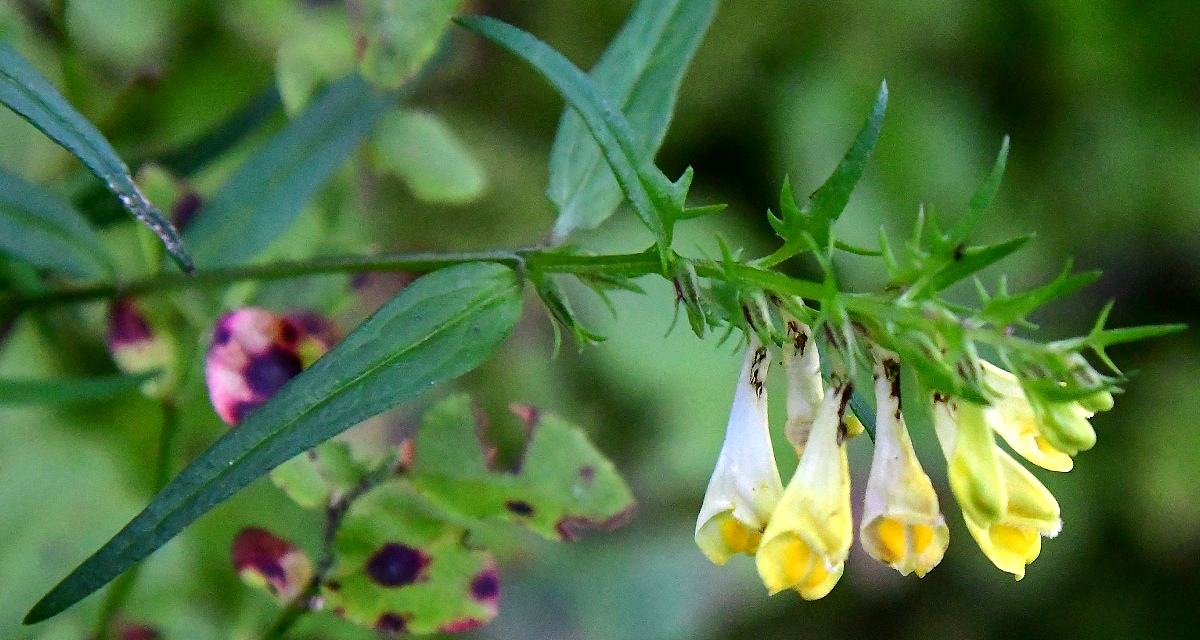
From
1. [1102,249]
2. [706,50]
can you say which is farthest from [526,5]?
[1102,249]

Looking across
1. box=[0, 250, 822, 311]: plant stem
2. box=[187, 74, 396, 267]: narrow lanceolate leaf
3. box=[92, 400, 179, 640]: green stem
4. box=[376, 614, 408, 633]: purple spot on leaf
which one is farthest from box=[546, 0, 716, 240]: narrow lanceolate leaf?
box=[92, 400, 179, 640]: green stem

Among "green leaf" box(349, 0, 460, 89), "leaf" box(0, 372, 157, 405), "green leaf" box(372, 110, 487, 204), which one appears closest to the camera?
"leaf" box(0, 372, 157, 405)

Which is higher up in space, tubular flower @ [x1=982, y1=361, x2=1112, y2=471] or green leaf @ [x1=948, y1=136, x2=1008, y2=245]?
green leaf @ [x1=948, y1=136, x2=1008, y2=245]

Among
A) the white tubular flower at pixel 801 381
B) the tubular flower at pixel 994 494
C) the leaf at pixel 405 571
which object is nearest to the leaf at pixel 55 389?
the leaf at pixel 405 571

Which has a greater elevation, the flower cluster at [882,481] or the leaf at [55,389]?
the flower cluster at [882,481]

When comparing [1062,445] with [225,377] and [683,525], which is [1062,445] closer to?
[225,377]

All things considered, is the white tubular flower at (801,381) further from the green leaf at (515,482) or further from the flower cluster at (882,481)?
the green leaf at (515,482)

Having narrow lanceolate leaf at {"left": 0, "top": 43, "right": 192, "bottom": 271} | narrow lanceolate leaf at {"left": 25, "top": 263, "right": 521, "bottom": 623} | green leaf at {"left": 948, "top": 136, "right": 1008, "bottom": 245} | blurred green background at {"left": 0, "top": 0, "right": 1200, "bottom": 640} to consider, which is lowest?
blurred green background at {"left": 0, "top": 0, "right": 1200, "bottom": 640}

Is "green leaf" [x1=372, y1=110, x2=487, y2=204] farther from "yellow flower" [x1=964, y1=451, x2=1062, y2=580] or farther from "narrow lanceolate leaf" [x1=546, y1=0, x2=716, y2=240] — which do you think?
"yellow flower" [x1=964, y1=451, x2=1062, y2=580]
